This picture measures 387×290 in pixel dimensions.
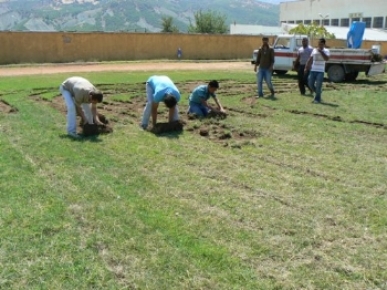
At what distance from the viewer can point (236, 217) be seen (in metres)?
4.72

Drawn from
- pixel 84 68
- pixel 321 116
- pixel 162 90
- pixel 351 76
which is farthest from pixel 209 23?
pixel 162 90

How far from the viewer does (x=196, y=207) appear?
4969 millimetres

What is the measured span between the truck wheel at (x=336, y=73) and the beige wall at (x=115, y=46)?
61.9 feet

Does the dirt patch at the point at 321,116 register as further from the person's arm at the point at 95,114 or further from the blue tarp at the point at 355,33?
the blue tarp at the point at 355,33

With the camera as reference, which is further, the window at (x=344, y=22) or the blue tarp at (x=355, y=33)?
the window at (x=344, y=22)

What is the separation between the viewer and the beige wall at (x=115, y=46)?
2912 centimetres

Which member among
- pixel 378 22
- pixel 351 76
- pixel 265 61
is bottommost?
pixel 351 76

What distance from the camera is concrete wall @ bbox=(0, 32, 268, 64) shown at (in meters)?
29.1

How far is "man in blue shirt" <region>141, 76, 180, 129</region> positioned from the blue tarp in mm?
18077

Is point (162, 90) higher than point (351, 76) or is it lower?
lower

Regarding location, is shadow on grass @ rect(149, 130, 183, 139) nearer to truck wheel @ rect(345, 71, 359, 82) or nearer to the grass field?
the grass field

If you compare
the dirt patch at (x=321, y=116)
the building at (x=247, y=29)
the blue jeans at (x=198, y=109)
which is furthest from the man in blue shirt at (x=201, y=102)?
the building at (x=247, y=29)

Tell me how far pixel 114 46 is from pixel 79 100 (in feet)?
86.0

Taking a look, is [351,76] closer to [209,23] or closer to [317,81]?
[317,81]
